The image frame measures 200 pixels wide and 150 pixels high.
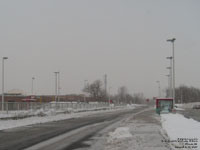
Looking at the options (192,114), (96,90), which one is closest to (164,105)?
(192,114)

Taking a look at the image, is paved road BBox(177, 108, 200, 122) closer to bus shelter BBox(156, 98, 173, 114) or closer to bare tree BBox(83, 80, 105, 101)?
bus shelter BBox(156, 98, 173, 114)

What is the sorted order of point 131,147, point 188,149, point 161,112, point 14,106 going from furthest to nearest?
point 161,112
point 14,106
point 131,147
point 188,149

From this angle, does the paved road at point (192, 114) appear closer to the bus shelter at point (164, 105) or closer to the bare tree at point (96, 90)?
the bus shelter at point (164, 105)

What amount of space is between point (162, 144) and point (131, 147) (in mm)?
1513

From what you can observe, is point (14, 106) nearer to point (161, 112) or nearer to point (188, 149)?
point (161, 112)

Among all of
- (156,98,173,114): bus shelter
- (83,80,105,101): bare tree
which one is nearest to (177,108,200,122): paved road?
(156,98,173,114): bus shelter

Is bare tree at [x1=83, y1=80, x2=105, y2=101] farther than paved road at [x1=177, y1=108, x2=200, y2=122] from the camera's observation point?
Yes

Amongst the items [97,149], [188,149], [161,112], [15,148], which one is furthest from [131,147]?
[161,112]

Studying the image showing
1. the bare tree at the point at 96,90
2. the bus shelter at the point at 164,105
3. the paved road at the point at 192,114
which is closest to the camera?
the paved road at the point at 192,114

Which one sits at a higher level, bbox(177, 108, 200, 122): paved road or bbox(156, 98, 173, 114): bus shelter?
bbox(156, 98, 173, 114): bus shelter

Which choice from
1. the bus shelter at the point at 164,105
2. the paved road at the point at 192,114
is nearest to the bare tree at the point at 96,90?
the paved road at the point at 192,114

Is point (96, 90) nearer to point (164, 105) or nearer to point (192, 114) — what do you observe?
point (192, 114)

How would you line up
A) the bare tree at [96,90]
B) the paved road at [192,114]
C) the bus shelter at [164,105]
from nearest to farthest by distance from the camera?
the paved road at [192,114] < the bus shelter at [164,105] < the bare tree at [96,90]

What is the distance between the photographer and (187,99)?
176 m
